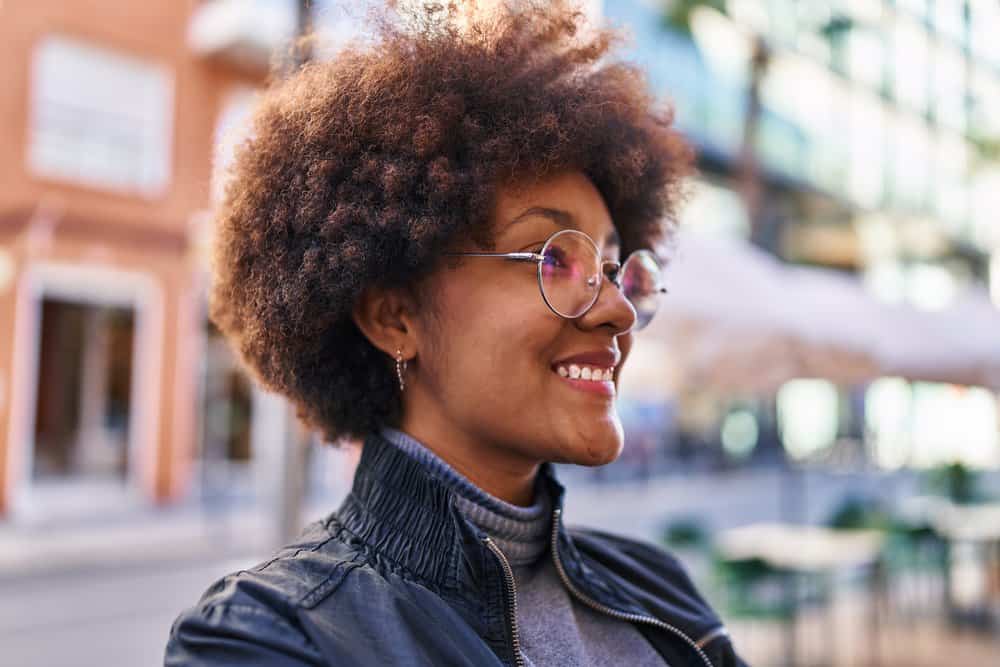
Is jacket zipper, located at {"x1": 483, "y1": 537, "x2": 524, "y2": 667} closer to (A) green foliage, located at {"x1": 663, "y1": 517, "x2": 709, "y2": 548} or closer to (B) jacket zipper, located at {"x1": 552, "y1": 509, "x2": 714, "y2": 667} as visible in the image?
(B) jacket zipper, located at {"x1": 552, "y1": 509, "x2": 714, "y2": 667}

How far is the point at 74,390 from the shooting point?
13648 millimetres

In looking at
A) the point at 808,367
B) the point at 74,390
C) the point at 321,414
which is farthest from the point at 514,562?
the point at 74,390

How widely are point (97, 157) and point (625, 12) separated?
12.4 metres

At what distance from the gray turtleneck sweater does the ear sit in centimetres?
15

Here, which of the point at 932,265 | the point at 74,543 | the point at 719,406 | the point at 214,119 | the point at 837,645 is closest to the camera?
the point at 837,645

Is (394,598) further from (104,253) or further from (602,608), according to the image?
(104,253)

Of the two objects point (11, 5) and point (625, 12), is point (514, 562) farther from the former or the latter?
point (625, 12)

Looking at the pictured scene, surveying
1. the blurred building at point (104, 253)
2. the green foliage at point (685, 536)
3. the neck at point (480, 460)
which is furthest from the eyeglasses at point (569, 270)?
the blurred building at point (104, 253)

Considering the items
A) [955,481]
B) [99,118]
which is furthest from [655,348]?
[99,118]

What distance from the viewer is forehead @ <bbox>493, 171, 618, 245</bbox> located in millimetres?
1468

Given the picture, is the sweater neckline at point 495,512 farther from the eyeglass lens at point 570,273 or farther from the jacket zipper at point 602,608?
the eyeglass lens at point 570,273

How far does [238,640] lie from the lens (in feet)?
3.66

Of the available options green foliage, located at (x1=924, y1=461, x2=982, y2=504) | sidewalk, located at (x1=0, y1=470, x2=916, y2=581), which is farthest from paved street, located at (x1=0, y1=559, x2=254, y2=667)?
green foliage, located at (x1=924, y1=461, x2=982, y2=504)

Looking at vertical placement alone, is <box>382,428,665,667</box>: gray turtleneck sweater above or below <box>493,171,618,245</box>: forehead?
below
